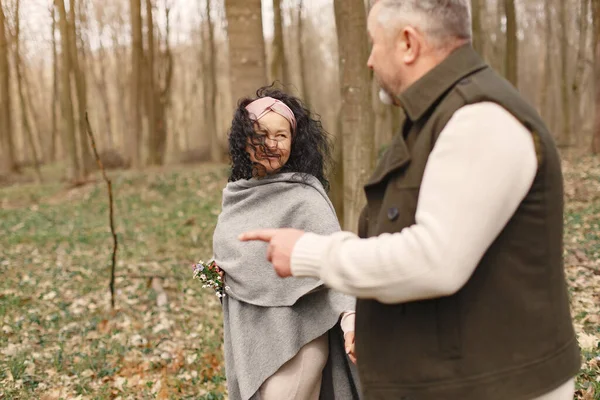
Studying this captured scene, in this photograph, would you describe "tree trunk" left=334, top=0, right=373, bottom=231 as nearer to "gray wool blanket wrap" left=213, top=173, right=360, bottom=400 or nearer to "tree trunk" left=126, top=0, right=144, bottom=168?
"gray wool blanket wrap" left=213, top=173, right=360, bottom=400

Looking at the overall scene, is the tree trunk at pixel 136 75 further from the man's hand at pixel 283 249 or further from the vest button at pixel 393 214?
the vest button at pixel 393 214

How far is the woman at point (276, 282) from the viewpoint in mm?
2656

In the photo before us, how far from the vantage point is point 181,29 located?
103 ft

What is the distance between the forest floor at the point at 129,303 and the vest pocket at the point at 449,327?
2865 millimetres

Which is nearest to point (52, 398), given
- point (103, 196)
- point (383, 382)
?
point (383, 382)

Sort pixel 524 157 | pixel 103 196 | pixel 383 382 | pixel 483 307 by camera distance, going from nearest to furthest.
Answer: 1. pixel 524 157
2. pixel 483 307
3. pixel 383 382
4. pixel 103 196

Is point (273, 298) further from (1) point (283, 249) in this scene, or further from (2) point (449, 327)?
(2) point (449, 327)

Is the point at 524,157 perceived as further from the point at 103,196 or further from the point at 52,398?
the point at 103,196

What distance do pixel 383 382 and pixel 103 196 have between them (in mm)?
16426

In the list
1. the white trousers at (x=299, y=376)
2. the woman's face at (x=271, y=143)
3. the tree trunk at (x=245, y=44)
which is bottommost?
the white trousers at (x=299, y=376)

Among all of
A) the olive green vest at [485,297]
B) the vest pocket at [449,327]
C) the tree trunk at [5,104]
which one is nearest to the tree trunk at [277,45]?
the tree trunk at [5,104]

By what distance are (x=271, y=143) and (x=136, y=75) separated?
16625 mm

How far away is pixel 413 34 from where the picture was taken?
1543 millimetres

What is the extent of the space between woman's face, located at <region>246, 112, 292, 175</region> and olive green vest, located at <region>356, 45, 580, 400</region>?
48.6 inches
